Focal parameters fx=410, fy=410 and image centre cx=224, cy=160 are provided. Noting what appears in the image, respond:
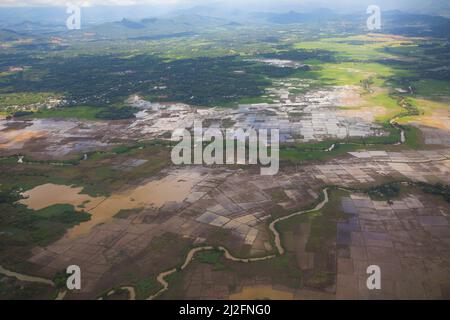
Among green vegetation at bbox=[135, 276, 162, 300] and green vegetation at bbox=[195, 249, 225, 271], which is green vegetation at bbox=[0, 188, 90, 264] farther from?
green vegetation at bbox=[195, 249, 225, 271]

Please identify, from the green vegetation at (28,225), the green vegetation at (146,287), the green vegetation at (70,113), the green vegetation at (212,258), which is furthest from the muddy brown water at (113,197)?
the green vegetation at (70,113)

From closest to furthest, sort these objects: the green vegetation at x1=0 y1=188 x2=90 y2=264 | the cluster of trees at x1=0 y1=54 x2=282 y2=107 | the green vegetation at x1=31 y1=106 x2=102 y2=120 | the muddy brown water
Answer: the green vegetation at x1=0 y1=188 x2=90 y2=264
the muddy brown water
the green vegetation at x1=31 y1=106 x2=102 y2=120
the cluster of trees at x1=0 y1=54 x2=282 y2=107

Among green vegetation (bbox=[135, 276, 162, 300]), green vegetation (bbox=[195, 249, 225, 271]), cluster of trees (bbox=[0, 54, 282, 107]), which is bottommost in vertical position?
green vegetation (bbox=[135, 276, 162, 300])

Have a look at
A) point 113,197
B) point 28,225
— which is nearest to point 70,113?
point 113,197

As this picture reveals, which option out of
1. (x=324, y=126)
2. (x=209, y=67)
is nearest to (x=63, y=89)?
(x=209, y=67)

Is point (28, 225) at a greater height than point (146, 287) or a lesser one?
greater

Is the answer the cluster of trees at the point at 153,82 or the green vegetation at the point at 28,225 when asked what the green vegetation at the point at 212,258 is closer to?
the green vegetation at the point at 28,225

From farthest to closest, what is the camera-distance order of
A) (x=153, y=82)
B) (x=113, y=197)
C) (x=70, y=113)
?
(x=153, y=82) → (x=70, y=113) → (x=113, y=197)

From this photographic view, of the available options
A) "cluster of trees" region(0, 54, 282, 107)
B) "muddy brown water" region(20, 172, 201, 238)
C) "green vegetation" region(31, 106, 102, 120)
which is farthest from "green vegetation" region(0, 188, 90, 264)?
"cluster of trees" region(0, 54, 282, 107)

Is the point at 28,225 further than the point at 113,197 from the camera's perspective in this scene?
No

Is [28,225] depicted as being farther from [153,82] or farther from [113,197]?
[153,82]

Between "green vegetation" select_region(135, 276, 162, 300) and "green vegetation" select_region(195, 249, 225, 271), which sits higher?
"green vegetation" select_region(195, 249, 225, 271)
